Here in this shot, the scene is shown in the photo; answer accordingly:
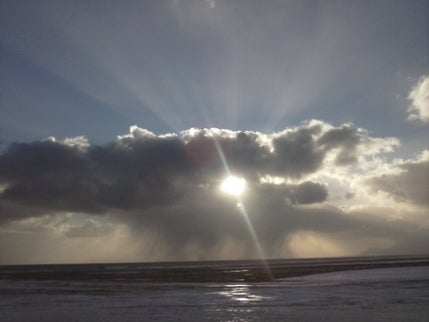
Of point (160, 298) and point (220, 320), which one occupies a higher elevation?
point (160, 298)

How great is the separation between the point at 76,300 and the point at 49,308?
6.67m

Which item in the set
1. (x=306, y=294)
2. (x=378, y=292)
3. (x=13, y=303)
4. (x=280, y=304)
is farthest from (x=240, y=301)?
(x=13, y=303)

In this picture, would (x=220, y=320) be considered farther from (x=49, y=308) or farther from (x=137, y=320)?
(x=49, y=308)

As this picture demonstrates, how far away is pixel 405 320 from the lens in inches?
1192

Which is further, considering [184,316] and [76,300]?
[76,300]

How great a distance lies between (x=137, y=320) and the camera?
33531 millimetres

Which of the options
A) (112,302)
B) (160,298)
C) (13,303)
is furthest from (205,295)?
(13,303)

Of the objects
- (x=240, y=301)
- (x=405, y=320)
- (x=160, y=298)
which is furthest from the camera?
(x=160, y=298)

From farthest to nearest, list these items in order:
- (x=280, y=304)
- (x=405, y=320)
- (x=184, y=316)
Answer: (x=280, y=304) → (x=184, y=316) → (x=405, y=320)

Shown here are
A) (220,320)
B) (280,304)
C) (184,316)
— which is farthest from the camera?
(280,304)

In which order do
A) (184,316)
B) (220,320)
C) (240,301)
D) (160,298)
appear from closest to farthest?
1. (220,320)
2. (184,316)
3. (240,301)
4. (160,298)

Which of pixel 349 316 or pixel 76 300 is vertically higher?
pixel 76 300

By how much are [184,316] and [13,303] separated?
2218 centimetres

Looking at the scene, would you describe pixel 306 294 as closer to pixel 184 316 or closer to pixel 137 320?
pixel 184 316
